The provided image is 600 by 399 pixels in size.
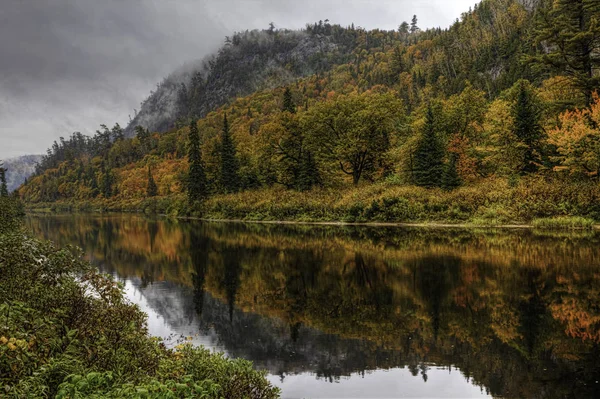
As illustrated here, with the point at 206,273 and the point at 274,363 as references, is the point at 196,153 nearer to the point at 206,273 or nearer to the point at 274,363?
the point at 206,273

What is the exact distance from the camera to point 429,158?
146 feet

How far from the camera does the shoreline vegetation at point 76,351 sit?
4195mm

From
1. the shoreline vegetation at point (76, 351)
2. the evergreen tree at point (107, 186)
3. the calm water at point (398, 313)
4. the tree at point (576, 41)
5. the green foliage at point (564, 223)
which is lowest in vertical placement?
the calm water at point (398, 313)

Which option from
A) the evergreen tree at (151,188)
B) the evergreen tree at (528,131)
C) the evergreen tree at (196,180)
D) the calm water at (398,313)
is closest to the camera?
the calm water at (398,313)

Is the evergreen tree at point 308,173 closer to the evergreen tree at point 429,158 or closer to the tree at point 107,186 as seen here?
the evergreen tree at point 429,158

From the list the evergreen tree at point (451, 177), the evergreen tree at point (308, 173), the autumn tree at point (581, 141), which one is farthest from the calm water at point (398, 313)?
the evergreen tree at point (308, 173)

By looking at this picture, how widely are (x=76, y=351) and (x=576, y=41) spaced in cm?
4317

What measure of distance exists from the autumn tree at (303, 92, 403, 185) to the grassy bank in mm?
5270

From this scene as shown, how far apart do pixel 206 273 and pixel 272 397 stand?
15387 millimetres

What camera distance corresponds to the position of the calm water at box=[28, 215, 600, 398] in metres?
8.73

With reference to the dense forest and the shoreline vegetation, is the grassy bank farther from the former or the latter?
the shoreline vegetation

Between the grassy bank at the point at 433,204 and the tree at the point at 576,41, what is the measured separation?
9037 mm

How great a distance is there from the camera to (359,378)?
354 inches

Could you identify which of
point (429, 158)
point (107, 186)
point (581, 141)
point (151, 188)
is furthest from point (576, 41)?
point (107, 186)
